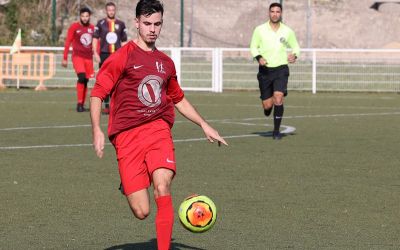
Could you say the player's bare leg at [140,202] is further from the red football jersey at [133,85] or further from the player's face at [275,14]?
the player's face at [275,14]

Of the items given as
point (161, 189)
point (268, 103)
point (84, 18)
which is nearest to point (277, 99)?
point (268, 103)

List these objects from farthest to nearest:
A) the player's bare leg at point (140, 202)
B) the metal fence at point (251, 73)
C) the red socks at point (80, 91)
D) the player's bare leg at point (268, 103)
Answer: the metal fence at point (251, 73), the red socks at point (80, 91), the player's bare leg at point (268, 103), the player's bare leg at point (140, 202)

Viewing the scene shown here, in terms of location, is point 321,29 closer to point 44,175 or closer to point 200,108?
point 200,108

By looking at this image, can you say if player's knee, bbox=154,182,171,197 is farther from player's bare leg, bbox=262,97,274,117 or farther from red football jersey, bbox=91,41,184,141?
player's bare leg, bbox=262,97,274,117

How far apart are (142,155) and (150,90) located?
0.48 m

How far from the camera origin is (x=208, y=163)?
1456 centimetres

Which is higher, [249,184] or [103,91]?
[103,91]

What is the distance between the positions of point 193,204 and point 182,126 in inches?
491

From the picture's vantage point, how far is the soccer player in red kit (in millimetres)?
7961

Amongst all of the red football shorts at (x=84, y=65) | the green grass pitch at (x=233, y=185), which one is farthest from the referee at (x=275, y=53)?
the red football shorts at (x=84, y=65)

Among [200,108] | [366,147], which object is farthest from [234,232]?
[200,108]

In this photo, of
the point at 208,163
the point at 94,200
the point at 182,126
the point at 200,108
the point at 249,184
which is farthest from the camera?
the point at 200,108

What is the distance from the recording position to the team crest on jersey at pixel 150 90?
8172mm

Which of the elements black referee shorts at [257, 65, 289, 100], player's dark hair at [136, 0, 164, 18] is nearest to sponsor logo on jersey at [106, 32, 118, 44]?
black referee shorts at [257, 65, 289, 100]
